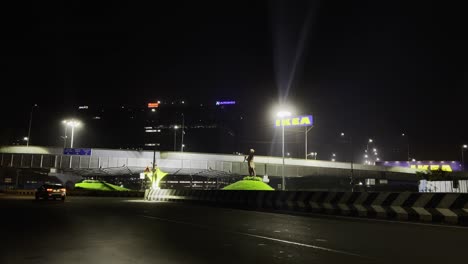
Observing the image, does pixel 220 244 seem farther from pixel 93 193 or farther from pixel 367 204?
pixel 93 193

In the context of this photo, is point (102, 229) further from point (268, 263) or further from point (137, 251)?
point (268, 263)

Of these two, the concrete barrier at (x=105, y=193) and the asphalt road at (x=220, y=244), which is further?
the concrete barrier at (x=105, y=193)

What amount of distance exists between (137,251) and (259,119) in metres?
170

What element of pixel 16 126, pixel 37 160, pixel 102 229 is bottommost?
pixel 102 229

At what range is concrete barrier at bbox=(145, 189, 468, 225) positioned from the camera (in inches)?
578

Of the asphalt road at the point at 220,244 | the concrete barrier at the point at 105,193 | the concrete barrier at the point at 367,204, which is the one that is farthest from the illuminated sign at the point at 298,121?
the asphalt road at the point at 220,244

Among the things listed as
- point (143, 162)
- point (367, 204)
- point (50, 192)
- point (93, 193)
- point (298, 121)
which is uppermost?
point (298, 121)

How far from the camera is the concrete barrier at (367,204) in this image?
48.1ft

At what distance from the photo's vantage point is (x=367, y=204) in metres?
17.7

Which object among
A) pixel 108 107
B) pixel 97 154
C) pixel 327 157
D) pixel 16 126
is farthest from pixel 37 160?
pixel 108 107

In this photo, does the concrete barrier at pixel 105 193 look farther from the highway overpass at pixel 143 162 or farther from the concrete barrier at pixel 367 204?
the concrete barrier at pixel 367 204

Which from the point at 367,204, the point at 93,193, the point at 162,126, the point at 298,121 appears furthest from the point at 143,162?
the point at 162,126

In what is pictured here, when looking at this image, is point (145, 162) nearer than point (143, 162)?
Yes

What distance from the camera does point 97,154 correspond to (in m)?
62.9
